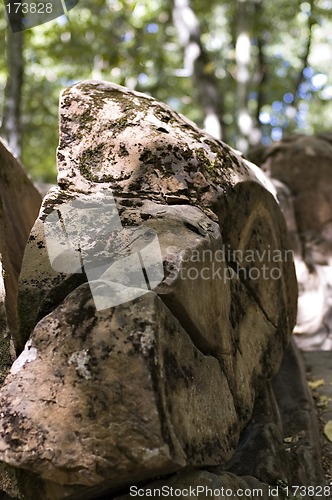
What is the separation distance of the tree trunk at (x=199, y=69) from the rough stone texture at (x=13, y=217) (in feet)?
15.5

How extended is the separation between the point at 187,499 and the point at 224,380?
0.73 meters

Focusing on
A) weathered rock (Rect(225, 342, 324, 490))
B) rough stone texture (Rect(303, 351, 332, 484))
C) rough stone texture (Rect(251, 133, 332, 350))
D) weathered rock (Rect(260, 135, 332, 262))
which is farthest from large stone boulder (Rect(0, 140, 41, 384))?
weathered rock (Rect(260, 135, 332, 262))

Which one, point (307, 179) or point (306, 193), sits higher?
point (307, 179)

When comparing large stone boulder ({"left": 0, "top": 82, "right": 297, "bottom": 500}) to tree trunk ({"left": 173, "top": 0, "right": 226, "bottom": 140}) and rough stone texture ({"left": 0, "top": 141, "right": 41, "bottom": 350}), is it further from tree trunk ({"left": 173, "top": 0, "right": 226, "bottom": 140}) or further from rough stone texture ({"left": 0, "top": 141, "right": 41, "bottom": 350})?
tree trunk ({"left": 173, "top": 0, "right": 226, "bottom": 140})

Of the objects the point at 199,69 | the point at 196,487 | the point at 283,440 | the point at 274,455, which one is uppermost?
the point at 199,69

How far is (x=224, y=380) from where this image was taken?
2.88 meters

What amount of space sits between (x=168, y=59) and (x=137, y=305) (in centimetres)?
1164

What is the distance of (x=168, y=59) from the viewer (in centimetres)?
1291

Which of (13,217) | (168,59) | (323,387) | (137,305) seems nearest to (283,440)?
(323,387)

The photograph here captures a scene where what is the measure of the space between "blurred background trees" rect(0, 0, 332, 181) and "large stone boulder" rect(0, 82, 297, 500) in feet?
13.3

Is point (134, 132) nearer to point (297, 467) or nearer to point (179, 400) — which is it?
point (179, 400)

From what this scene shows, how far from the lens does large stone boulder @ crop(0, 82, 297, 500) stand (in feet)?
7.14

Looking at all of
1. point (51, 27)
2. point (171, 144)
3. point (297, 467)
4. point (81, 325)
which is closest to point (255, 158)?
point (51, 27)

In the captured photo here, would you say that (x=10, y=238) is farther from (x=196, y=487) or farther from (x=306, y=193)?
(x=306, y=193)
